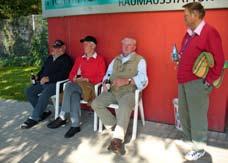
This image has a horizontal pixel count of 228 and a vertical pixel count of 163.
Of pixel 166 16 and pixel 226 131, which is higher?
pixel 166 16

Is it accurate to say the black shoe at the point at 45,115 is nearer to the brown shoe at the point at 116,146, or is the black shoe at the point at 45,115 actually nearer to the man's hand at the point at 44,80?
the man's hand at the point at 44,80

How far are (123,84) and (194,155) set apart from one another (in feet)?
4.60

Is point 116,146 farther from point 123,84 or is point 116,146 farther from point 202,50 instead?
point 202,50

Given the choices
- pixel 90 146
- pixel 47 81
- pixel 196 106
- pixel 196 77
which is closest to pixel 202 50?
pixel 196 77

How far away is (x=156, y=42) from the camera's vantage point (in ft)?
18.0

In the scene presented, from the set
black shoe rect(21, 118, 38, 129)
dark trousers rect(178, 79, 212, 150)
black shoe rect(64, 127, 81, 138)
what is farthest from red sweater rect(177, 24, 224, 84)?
Answer: black shoe rect(21, 118, 38, 129)

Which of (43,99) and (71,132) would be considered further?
(43,99)

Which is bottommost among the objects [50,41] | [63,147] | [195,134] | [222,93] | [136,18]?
[63,147]

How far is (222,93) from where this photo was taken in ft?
16.7

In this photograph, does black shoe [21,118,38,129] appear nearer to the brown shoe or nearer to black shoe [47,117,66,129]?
black shoe [47,117,66,129]

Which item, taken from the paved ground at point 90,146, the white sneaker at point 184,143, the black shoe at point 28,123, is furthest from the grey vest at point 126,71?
the black shoe at point 28,123

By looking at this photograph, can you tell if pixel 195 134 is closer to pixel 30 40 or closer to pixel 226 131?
pixel 226 131

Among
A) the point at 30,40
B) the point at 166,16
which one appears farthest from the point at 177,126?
the point at 30,40

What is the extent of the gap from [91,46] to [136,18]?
2.63ft
